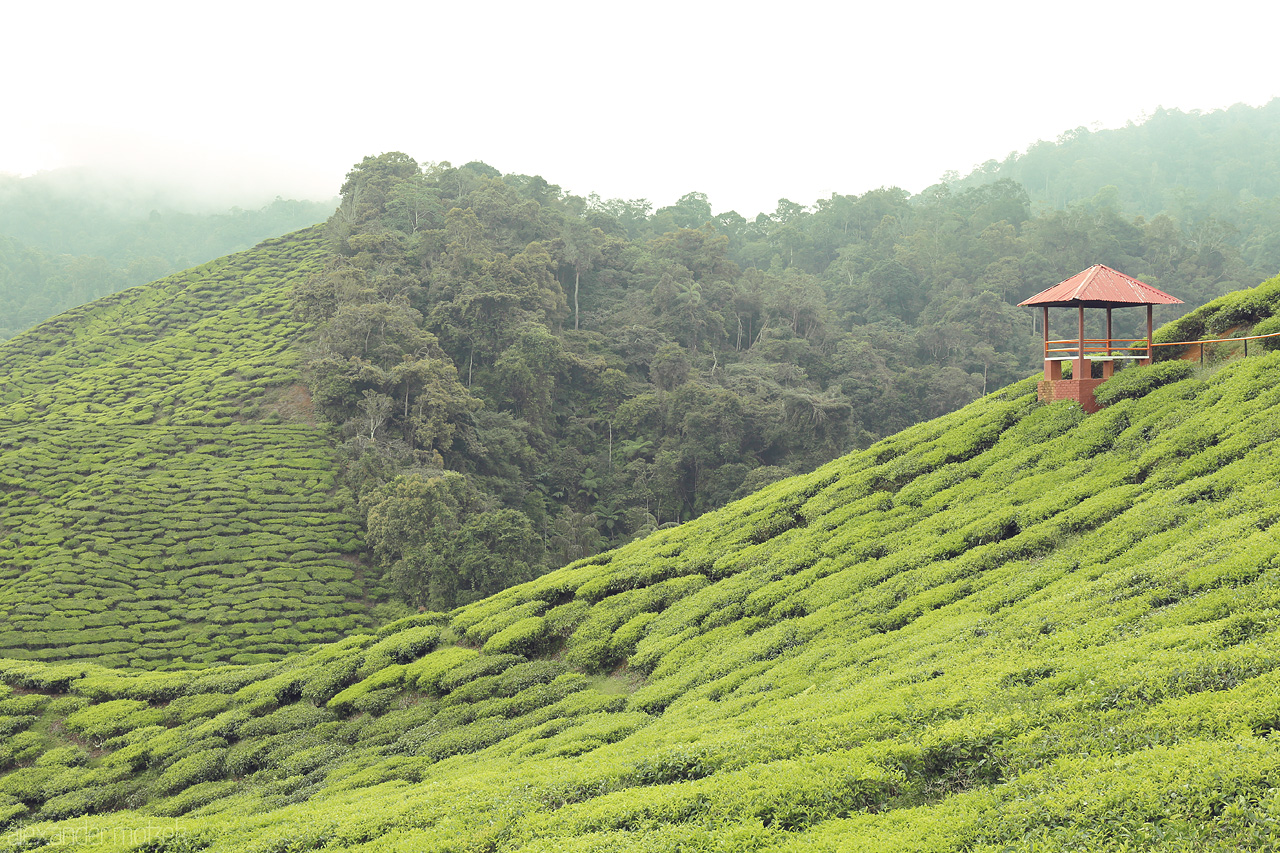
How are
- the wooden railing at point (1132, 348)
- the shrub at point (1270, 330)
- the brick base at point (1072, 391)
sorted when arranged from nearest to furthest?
the shrub at point (1270, 330) → the wooden railing at point (1132, 348) → the brick base at point (1072, 391)

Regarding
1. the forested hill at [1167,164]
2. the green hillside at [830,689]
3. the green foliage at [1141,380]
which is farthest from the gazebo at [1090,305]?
the forested hill at [1167,164]

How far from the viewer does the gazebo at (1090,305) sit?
14.8 m

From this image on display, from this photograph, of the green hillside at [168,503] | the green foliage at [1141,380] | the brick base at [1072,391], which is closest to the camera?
the green foliage at [1141,380]

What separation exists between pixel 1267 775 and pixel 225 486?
35.1m

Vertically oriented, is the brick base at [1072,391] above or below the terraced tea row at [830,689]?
above

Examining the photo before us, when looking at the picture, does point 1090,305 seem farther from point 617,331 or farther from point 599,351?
point 617,331

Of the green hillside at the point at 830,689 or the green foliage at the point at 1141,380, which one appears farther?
the green foliage at the point at 1141,380

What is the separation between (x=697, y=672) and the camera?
41.8 ft

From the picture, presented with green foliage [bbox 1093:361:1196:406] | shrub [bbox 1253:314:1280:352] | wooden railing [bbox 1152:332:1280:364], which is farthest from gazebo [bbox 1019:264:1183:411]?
shrub [bbox 1253:314:1280:352]

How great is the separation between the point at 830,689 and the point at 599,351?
151ft

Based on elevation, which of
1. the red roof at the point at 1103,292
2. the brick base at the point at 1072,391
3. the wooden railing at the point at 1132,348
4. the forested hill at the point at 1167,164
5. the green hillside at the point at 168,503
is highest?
the forested hill at the point at 1167,164

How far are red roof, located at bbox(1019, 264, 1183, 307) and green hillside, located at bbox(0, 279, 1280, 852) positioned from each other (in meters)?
1.40

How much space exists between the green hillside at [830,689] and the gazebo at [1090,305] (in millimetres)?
527

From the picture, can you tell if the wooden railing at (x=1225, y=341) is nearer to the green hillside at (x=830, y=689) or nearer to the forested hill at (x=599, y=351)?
the green hillside at (x=830, y=689)
